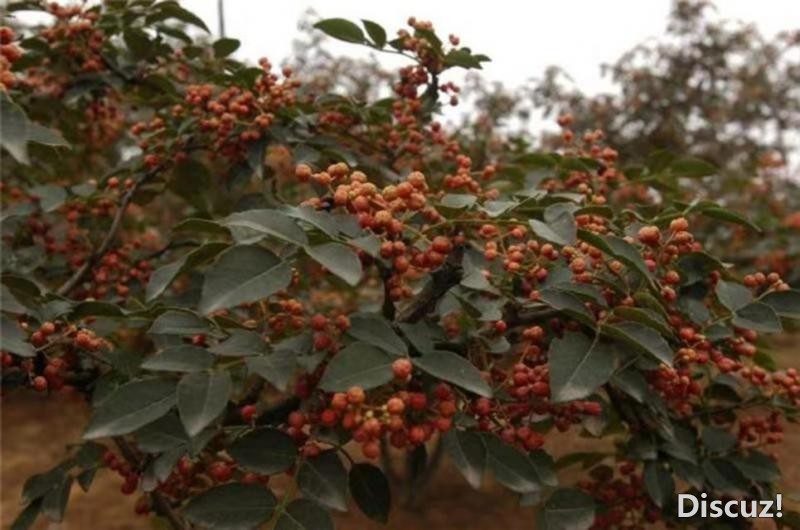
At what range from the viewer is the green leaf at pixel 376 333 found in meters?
1.02

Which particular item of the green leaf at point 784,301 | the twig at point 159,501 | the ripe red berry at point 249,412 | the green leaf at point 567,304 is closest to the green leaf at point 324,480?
the ripe red berry at point 249,412

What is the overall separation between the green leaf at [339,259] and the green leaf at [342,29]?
0.78 m

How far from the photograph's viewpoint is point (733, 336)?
1382 mm

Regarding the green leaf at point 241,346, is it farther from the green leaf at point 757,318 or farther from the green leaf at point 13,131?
the green leaf at point 757,318

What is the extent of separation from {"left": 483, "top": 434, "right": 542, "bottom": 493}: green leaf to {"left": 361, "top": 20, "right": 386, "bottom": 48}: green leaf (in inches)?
35.6

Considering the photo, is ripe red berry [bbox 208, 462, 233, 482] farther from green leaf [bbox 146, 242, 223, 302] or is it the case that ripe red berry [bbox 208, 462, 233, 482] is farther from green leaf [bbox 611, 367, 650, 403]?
green leaf [bbox 611, 367, 650, 403]

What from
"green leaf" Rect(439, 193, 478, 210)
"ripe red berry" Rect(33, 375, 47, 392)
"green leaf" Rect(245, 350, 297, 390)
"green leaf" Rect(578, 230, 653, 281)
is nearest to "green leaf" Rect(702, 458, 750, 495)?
"green leaf" Rect(578, 230, 653, 281)

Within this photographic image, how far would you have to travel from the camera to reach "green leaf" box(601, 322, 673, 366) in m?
1.03

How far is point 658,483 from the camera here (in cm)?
150

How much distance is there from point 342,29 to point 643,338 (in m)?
0.94

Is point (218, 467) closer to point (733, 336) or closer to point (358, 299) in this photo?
point (733, 336)

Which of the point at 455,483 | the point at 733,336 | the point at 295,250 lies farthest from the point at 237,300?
the point at 455,483

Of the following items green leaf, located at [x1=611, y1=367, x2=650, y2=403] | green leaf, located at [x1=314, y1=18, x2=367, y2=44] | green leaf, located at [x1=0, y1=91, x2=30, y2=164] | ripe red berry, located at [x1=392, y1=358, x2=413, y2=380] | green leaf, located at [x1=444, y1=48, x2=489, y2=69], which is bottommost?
green leaf, located at [x1=611, y1=367, x2=650, y2=403]

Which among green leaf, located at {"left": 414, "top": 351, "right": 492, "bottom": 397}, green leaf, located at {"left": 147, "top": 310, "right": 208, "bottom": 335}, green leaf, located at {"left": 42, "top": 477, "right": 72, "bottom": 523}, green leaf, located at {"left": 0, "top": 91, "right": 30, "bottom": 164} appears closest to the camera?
green leaf, located at {"left": 0, "top": 91, "right": 30, "bottom": 164}
